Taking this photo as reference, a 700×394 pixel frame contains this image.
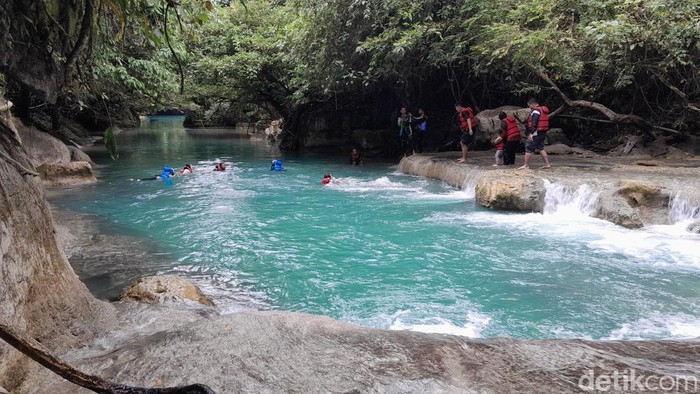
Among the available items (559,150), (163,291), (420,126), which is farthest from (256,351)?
(420,126)

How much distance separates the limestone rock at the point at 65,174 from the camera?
1440 centimetres

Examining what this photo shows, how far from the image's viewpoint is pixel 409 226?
9867 mm

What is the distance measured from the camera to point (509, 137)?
43.9ft

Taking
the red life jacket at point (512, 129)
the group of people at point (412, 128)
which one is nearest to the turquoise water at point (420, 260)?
the red life jacket at point (512, 129)

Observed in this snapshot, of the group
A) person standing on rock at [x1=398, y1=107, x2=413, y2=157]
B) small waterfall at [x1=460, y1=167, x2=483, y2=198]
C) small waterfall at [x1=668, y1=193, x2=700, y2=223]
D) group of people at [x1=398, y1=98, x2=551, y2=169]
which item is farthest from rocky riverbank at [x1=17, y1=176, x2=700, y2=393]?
person standing on rock at [x1=398, y1=107, x2=413, y2=157]

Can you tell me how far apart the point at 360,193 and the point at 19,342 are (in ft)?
39.3

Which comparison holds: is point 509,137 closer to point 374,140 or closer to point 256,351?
point 374,140

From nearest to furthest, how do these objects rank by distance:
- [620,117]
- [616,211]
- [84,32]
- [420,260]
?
[84,32]
[420,260]
[616,211]
[620,117]

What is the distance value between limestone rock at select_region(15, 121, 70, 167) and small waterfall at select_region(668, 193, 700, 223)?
16.3 metres

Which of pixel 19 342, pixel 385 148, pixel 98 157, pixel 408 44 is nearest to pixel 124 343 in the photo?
pixel 19 342

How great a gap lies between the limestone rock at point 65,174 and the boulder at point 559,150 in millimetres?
14809

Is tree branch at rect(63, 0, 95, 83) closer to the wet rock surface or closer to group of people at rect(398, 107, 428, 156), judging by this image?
the wet rock surface

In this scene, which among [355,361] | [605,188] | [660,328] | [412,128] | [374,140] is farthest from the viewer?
[374,140]

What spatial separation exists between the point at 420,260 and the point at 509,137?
6.96 meters
